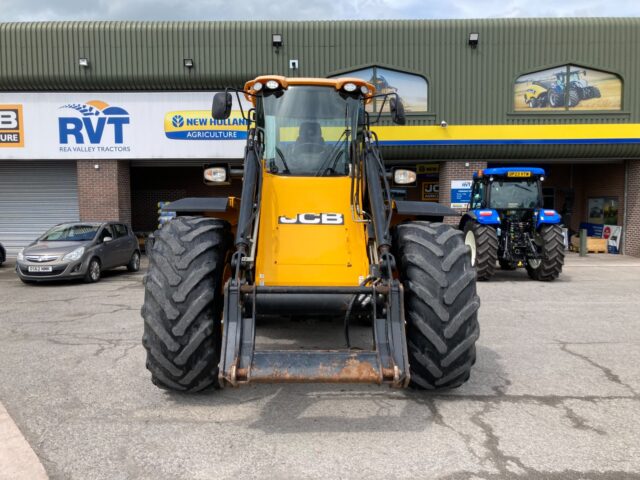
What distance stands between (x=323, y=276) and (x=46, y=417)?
2434 mm

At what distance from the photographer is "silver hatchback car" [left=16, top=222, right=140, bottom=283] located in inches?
416

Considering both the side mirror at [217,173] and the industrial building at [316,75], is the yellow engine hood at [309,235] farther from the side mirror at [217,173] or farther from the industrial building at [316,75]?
the industrial building at [316,75]

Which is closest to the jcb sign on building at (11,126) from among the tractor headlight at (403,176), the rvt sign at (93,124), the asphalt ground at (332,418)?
the rvt sign at (93,124)

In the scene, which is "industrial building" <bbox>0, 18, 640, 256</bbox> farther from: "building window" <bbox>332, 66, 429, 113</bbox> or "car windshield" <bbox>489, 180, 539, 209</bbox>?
"car windshield" <bbox>489, 180, 539, 209</bbox>

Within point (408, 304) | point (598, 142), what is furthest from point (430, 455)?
point (598, 142)

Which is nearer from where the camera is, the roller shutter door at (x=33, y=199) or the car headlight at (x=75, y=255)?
the car headlight at (x=75, y=255)

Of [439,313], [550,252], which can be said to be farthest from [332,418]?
[550,252]

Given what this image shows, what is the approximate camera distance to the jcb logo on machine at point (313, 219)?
4.30m

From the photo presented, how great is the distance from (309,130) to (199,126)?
1225 centimetres

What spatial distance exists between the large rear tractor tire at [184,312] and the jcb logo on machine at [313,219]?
30.3 inches

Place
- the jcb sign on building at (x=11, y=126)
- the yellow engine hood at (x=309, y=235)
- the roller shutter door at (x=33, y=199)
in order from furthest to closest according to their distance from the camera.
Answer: the roller shutter door at (x=33, y=199) → the jcb sign on building at (x=11, y=126) → the yellow engine hood at (x=309, y=235)

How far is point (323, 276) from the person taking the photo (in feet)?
13.1

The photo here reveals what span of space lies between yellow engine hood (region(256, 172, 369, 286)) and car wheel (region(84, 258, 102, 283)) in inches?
327

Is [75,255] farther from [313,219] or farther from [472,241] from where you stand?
[472,241]
